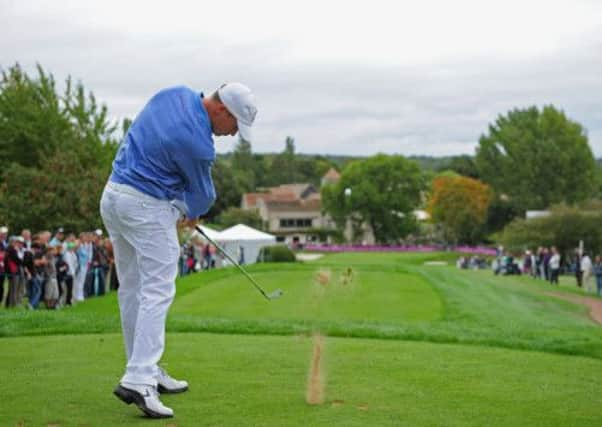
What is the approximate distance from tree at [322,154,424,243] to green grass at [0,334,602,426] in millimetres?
119477

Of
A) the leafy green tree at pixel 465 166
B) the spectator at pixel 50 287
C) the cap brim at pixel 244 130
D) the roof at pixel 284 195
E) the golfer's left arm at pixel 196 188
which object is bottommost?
the spectator at pixel 50 287

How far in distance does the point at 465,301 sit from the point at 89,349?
1768 cm

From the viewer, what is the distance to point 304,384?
6.64 meters

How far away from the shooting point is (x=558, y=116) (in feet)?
441

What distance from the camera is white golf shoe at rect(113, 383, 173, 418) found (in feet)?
18.6

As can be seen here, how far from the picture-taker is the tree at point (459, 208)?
122125 mm

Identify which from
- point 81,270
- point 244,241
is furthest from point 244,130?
point 244,241

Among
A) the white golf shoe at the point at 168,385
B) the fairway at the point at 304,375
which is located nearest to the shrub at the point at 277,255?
the fairway at the point at 304,375

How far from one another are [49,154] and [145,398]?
41766 mm

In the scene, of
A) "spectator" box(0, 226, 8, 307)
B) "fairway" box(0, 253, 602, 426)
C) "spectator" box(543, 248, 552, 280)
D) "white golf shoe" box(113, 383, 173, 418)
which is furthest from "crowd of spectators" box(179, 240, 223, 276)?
"white golf shoe" box(113, 383, 173, 418)

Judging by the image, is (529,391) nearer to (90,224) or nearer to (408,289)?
(408,289)

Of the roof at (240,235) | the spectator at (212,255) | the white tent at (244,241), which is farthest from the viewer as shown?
the white tent at (244,241)

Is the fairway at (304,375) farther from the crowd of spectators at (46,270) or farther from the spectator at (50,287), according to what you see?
the spectator at (50,287)

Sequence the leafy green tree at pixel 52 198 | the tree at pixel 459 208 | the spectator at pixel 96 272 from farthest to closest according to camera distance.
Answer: the tree at pixel 459 208
the leafy green tree at pixel 52 198
the spectator at pixel 96 272
